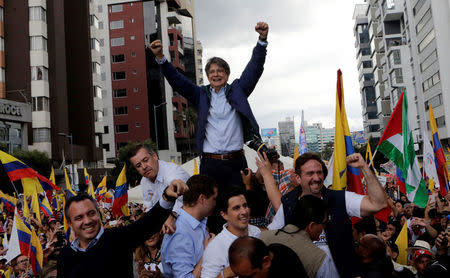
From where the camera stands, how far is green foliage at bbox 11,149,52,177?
3312 cm

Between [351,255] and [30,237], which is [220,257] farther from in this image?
[30,237]

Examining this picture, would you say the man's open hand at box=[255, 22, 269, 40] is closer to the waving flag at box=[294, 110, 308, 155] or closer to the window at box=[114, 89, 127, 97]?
the waving flag at box=[294, 110, 308, 155]

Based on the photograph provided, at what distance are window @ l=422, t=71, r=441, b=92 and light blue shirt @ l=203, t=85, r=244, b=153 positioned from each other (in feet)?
155

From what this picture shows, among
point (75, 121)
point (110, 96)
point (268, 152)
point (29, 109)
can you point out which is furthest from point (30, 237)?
point (110, 96)

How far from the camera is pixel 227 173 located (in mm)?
4922

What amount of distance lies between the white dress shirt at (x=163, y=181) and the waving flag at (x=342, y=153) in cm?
174

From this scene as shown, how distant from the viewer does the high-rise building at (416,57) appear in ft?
149

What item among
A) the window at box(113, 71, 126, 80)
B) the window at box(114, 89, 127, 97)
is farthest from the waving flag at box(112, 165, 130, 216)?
the window at box(113, 71, 126, 80)

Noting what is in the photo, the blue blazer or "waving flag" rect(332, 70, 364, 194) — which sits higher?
the blue blazer

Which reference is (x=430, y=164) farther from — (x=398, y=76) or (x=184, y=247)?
(x=398, y=76)

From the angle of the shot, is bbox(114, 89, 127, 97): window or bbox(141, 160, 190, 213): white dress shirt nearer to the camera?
bbox(141, 160, 190, 213): white dress shirt

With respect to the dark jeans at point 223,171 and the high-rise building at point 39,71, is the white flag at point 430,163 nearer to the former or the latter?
the dark jeans at point 223,171

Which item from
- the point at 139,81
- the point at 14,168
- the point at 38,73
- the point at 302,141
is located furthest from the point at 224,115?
the point at 139,81

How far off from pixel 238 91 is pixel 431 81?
49.8 metres
